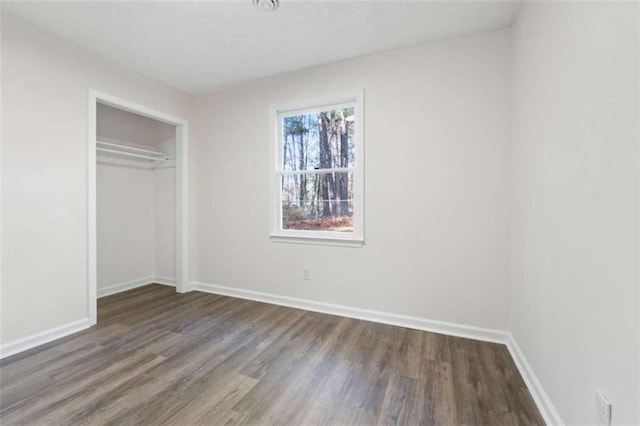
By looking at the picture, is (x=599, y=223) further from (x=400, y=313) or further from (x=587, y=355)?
(x=400, y=313)

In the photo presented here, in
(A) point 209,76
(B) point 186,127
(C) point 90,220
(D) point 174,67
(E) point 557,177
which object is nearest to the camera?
(E) point 557,177

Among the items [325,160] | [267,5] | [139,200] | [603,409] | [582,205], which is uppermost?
[267,5]

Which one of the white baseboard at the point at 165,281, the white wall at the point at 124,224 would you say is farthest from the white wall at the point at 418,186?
the white wall at the point at 124,224

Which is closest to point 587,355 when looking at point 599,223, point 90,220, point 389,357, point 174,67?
point 599,223

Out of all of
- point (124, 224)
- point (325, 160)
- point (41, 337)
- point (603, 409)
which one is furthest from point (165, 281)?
point (603, 409)

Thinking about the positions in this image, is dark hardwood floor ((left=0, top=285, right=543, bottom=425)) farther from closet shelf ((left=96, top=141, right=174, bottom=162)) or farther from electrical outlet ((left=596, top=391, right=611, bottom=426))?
closet shelf ((left=96, top=141, right=174, bottom=162))

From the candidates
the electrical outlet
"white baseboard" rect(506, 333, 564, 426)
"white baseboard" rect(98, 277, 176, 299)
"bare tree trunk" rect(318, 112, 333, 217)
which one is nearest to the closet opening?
"white baseboard" rect(98, 277, 176, 299)

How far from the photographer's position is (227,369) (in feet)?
6.06

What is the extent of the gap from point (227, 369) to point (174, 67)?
288 cm

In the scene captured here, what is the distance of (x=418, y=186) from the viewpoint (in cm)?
245

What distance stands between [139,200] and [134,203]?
8cm

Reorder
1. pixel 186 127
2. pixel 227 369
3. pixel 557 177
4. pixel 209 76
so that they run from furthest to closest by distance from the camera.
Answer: pixel 186 127, pixel 209 76, pixel 227 369, pixel 557 177

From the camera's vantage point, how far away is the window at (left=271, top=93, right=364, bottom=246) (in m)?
2.74

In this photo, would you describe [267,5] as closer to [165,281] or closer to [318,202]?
[318,202]
